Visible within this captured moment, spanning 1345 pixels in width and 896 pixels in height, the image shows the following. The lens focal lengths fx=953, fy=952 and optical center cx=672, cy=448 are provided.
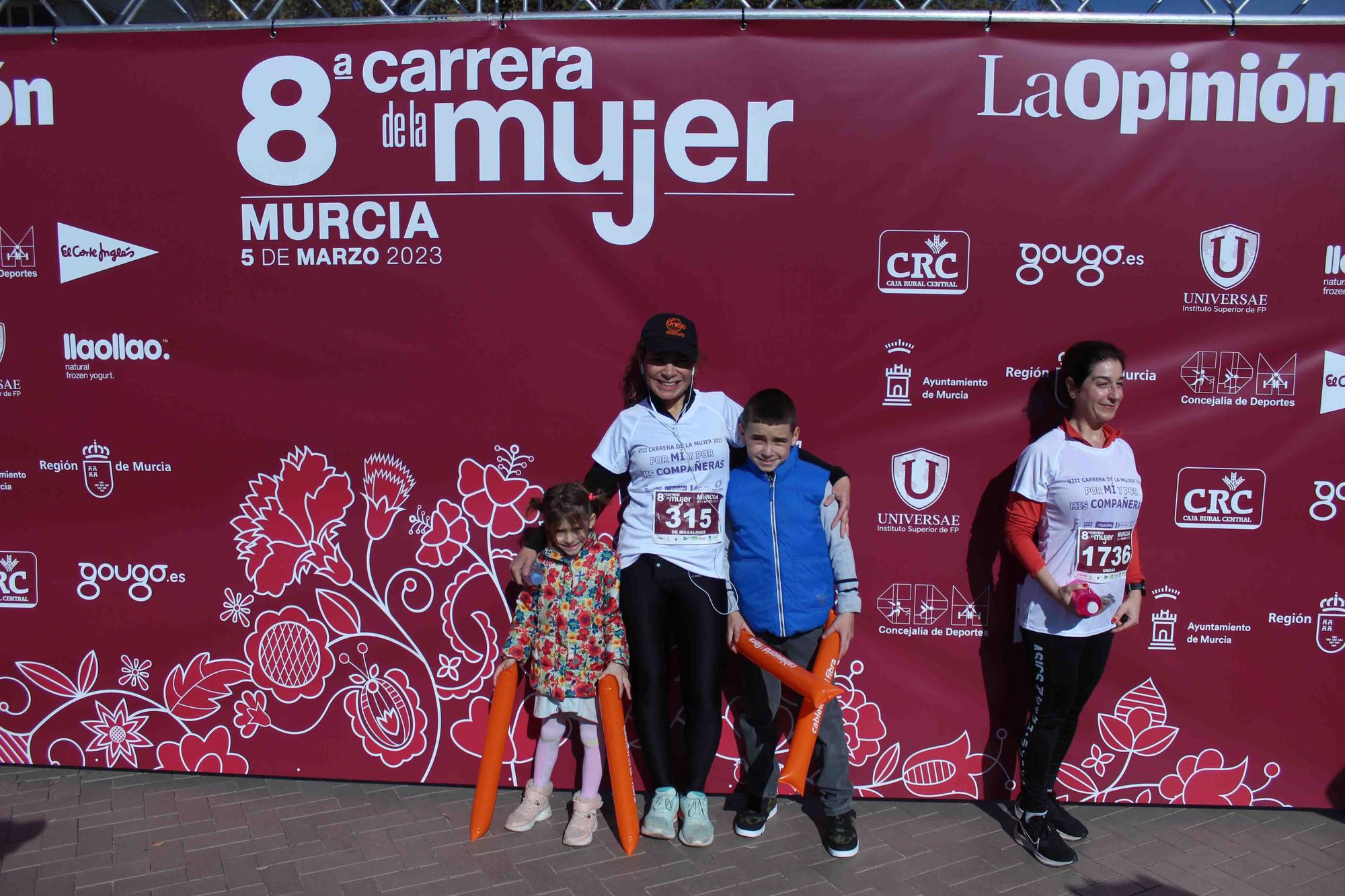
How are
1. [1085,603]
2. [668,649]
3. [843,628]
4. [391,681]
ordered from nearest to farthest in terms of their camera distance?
[1085,603] < [843,628] < [668,649] < [391,681]

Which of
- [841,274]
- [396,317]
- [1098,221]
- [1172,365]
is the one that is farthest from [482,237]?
[1172,365]

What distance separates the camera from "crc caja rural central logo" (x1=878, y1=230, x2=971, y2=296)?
3766 millimetres

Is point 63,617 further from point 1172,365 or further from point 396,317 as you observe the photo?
point 1172,365

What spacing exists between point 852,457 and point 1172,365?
130 centimetres

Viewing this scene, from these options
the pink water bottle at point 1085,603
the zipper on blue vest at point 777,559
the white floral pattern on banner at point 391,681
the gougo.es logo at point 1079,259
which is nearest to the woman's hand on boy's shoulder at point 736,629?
the zipper on blue vest at point 777,559

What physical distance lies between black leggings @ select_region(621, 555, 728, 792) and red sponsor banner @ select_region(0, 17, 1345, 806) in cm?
23

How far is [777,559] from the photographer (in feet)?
11.6

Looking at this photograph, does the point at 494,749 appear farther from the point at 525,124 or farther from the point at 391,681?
the point at 525,124

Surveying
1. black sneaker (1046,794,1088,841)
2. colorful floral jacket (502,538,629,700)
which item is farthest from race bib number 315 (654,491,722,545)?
black sneaker (1046,794,1088,841)

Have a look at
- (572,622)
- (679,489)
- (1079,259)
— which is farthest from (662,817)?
(1079,259)

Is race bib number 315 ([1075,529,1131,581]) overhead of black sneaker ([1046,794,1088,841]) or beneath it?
overhead

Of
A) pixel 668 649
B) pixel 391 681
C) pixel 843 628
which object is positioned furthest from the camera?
pixel 391 681

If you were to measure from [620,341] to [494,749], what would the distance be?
5.45ft

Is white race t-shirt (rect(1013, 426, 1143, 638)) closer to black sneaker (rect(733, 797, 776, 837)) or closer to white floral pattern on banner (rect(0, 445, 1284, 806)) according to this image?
white floral pattern on banner (rect(0, 445, 1284, 806))
